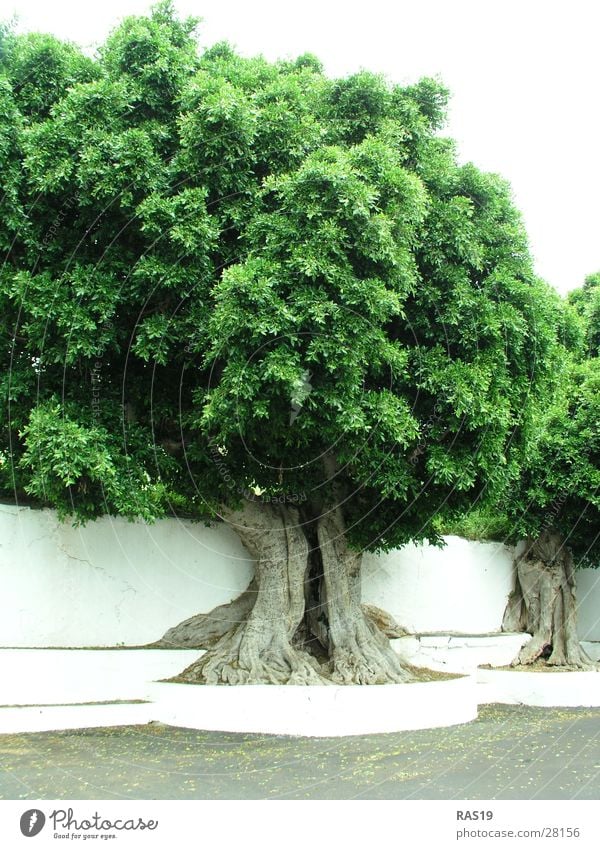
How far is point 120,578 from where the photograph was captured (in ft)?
35.2

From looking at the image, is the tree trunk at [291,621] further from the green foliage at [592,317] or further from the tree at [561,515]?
the green foliage at [592,317]

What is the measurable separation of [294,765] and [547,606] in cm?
835

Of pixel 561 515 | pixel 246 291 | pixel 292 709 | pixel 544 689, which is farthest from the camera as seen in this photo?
pixel 561 515

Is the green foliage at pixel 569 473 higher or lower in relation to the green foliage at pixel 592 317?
lower

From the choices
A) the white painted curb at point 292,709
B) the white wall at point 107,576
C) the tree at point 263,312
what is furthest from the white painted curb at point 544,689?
the white wall at point 107,576

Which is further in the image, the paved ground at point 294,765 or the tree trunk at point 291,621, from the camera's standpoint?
the tree trunk at point 291,621

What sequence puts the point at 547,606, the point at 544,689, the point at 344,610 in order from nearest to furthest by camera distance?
the point at 344,610, the point at 544,689, the point at 547,606

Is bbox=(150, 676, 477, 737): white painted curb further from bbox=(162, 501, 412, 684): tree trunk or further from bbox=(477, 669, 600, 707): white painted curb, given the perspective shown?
bbox=(477, 669, 600, 707): white painted curb

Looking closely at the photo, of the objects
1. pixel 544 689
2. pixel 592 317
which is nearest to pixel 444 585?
pixel 544 689

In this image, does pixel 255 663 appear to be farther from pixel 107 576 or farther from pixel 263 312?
pixel 263 312

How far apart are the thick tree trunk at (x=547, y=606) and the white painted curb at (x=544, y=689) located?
38.5 inches

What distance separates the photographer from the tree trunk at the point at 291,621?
10359 mm

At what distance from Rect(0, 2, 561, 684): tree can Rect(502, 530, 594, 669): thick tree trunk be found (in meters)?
4.86

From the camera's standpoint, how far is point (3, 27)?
372 inches
